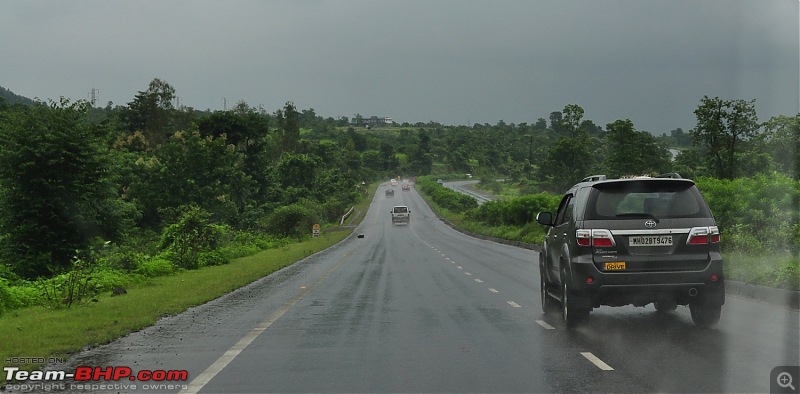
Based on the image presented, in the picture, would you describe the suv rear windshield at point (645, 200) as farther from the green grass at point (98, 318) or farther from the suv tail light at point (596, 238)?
the green grass at point (98, 318)

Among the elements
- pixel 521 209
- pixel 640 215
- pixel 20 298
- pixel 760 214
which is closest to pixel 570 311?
pixel 640 215

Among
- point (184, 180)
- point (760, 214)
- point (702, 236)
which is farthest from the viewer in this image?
point (184, 180)

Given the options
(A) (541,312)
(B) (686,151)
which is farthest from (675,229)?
(B) (686,151)

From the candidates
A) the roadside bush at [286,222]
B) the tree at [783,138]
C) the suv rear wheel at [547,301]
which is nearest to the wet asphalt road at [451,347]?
the suv rear wheel at [547,301]

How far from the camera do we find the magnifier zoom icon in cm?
786

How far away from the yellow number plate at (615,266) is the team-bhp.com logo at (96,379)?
5527 millimetres

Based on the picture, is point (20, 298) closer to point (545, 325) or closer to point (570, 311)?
point (545, 325)

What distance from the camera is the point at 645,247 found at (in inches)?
438

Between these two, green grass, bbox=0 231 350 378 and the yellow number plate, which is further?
green grass, bbox=0 231 350 378

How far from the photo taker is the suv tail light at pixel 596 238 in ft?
36.8

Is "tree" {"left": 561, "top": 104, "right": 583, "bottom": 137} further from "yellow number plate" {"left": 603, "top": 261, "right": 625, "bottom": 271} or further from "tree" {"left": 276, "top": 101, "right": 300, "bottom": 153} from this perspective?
"yellow number plate" {"left": 603, "top": 261, "right": 625, "bottom": 271}

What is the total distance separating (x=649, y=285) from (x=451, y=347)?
278cm

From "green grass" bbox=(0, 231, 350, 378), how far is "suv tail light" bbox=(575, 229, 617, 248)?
672 centimetres

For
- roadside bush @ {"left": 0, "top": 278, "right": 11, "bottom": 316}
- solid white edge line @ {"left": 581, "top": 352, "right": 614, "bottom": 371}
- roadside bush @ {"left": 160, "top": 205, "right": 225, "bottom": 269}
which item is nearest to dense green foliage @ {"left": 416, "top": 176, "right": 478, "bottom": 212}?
roadside bush @ {"left": 160, "top": 205, "right": 225, "bottom": 269}
